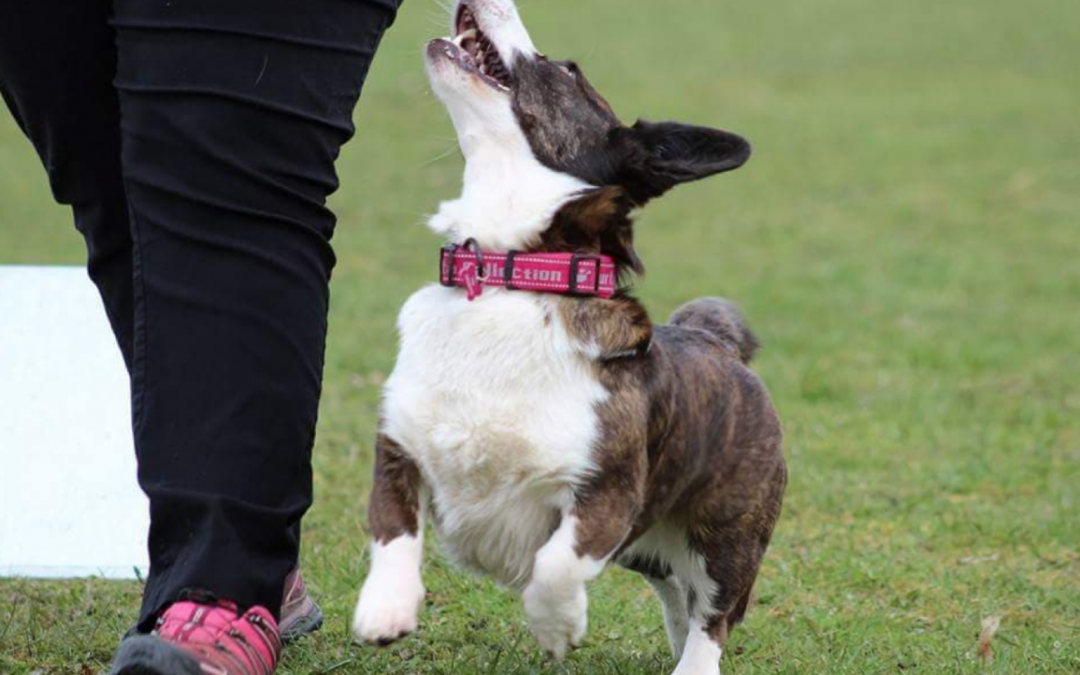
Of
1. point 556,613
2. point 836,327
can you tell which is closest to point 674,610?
point 556,613

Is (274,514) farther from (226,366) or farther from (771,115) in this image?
(771,115)

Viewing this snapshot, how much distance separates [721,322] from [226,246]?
1.49 meters

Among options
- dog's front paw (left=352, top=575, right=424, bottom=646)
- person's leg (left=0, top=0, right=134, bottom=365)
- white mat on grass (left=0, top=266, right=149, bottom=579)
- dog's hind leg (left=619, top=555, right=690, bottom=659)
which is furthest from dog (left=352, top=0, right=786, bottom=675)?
white mat on grass (left=0, top=266, right=149, bottom=579)

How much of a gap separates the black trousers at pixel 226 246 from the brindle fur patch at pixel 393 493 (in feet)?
0.71

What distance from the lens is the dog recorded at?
10.9ft

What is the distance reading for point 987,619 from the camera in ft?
14.5

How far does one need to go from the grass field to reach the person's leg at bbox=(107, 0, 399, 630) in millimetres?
713

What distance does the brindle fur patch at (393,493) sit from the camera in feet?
11.0

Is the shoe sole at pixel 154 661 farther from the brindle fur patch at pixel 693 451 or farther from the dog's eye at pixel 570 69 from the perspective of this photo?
the dog's eye at pixel 570 69

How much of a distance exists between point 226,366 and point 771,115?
14636mm

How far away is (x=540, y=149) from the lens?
359 cm

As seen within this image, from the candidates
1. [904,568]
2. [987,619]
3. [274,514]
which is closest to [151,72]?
[274,514]

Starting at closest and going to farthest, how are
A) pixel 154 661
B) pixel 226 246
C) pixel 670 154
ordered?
pixel 154 661 < pixel 226 246 < pixel 670 154

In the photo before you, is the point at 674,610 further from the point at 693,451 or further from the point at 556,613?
the point at 556,613
